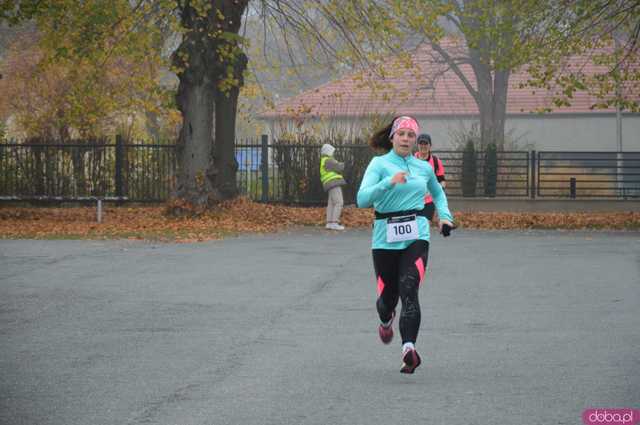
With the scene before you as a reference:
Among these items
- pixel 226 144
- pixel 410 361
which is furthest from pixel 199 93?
pixel 410 361

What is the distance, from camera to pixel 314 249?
18.8 meters

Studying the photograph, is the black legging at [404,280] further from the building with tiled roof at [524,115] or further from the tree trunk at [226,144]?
the building with tiled roof at [524,115]

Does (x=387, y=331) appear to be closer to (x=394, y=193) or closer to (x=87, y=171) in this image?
(x=394, y=193)

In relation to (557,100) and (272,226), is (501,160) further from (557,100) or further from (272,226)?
(272,226)

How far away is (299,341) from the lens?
934cm

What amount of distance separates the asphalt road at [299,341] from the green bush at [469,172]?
15022mm

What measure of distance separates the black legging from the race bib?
0.10 metres

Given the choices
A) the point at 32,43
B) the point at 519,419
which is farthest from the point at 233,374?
the point at 32,43

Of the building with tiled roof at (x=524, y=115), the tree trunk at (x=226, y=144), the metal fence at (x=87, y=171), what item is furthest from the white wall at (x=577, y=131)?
the tree trunk at (x=226, y=144)

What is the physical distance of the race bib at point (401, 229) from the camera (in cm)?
809

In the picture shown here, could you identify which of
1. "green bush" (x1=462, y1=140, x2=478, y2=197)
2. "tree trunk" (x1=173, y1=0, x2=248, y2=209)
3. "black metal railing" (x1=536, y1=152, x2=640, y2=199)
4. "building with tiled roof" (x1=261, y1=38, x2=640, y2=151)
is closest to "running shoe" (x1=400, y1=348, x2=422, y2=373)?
"tree trunk" (x1=173, y1=0, x2=248, y2=209)

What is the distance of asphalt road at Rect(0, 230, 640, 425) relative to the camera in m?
6.71

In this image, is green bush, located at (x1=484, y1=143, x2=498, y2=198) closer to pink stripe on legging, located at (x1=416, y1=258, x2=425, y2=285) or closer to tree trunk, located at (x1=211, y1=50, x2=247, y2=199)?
tree trunk, located at (x1=211, y1=50, x2=247, y2=199)

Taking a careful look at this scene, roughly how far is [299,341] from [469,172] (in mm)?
23559
